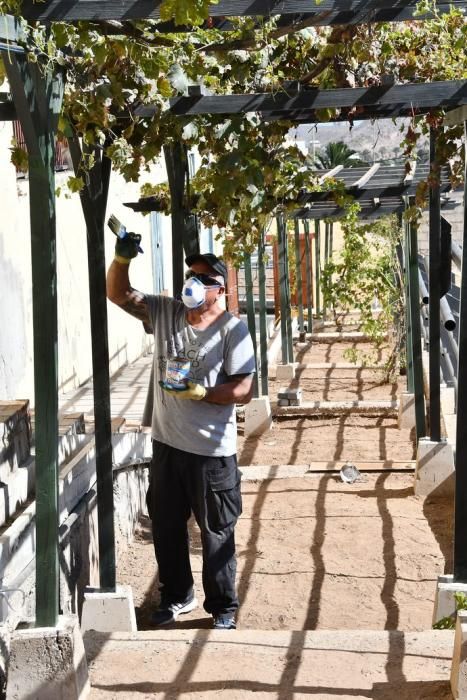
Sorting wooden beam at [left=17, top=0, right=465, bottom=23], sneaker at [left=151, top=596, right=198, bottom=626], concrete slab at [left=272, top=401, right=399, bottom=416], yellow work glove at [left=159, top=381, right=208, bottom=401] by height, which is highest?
wooden beam at [left=17, top=0, right=465, bottom=23]

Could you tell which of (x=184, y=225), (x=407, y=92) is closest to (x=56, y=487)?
(x=407, y=92)

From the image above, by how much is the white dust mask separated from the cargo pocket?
82cm

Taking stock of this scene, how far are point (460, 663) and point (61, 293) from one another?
326 inches

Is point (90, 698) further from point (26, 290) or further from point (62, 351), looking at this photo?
point (62, 351)

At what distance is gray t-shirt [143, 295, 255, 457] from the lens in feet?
16.5

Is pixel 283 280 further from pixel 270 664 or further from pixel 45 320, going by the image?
pixel 45 320

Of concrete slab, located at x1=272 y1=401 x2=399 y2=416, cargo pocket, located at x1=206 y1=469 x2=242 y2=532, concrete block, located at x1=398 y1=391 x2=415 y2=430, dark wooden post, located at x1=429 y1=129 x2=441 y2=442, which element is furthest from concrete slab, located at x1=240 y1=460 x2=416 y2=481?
cargo pocket, located at x1=206 y1=469 x2=242 y2=532

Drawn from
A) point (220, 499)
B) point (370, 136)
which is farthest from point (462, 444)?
point (370, 136)

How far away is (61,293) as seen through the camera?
1133 cm

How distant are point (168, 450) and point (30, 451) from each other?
0.89m

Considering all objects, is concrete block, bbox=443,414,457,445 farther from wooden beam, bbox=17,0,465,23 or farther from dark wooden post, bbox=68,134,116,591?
wooden beam, bbox=17,0,465,23

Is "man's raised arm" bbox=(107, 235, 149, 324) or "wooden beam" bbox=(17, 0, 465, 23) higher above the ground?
"wooden beam" bbox=(17, 0, 465, 23)

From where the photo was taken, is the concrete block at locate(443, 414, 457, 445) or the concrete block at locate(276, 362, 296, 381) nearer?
the concrete block at locate(443, 414, 457, 445)

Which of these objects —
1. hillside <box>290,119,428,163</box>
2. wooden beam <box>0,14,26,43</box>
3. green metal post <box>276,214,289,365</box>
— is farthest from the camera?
green metal post <box>276,214,289,365</box>
